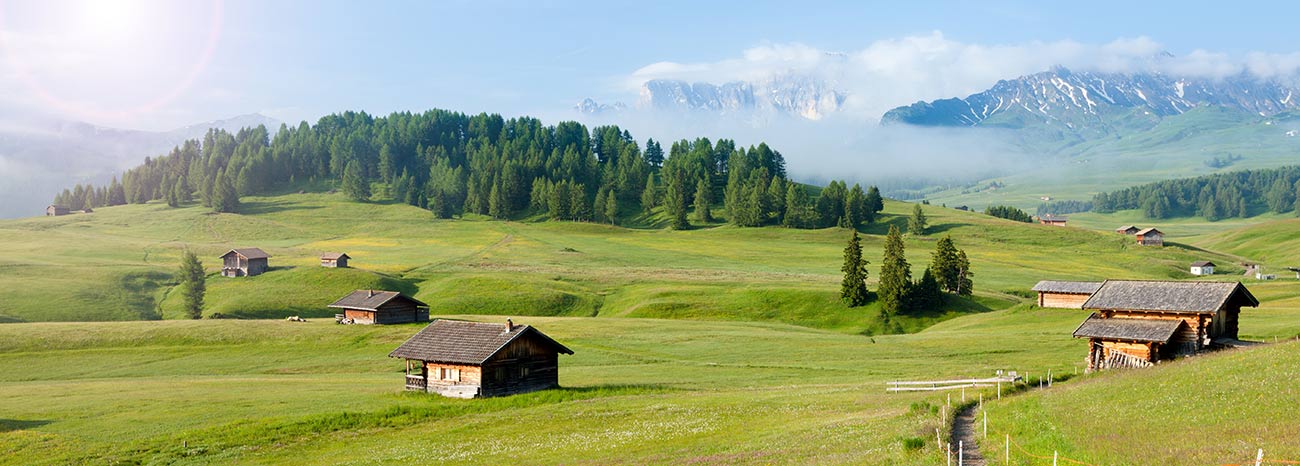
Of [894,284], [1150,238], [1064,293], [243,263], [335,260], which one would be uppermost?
[1150,238]

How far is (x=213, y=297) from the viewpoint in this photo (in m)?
107

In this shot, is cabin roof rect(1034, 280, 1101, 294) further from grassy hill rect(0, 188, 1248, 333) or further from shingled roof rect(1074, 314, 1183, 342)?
shingled roof rect(1074, 314, 1183, 342)

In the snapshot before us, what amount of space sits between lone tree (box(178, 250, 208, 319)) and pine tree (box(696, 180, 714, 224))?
11026 cm

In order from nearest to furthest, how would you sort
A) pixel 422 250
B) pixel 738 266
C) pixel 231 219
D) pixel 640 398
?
pixel 640 398
pixel 738 266
pixel 422 250
pixel 231 219

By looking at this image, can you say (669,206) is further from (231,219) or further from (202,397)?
(202,397)

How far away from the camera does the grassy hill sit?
323 ft

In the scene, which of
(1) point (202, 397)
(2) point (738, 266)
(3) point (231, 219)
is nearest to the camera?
(1) point (202, 397)

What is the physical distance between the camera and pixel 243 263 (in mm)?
118938

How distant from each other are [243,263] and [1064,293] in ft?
337

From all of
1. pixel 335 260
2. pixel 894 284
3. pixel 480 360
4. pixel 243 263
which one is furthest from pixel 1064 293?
pixel 243 263

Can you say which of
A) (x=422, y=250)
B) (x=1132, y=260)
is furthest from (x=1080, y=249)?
(x=422, y=250)

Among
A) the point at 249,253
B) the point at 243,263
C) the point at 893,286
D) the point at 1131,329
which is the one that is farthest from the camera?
the point at 249,253

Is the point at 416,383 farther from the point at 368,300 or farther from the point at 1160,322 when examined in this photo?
the point at 1160,322

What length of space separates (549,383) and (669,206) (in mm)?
145767
